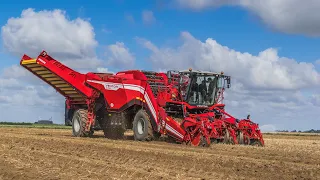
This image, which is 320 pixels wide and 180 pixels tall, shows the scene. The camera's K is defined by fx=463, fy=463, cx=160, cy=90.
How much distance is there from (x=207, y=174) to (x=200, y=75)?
10.2 meters

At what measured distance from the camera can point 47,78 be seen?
2325 centimetres

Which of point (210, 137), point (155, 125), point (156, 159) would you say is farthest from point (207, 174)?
point (155, 125)

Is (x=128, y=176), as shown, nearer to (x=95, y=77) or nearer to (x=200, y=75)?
(x=200, y=75)

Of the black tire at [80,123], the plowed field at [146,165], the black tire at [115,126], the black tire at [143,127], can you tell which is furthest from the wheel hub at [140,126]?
the plowed field at [146,165]

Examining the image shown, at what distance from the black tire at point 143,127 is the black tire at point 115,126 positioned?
1.43 m

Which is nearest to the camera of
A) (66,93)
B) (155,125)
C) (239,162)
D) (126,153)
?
(239,162)

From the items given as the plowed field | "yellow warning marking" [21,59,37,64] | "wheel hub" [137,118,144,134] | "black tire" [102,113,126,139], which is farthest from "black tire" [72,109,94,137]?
the plowed field

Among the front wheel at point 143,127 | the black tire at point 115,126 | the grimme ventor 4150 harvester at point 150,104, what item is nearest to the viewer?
the grimme ventor 4150 harvester at point 150,104

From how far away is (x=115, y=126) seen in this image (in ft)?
70.6

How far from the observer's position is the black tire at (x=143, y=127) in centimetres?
1886

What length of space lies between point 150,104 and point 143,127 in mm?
1108

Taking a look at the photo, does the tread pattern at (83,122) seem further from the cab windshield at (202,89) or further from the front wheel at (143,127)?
the cab windshield at (202,89)

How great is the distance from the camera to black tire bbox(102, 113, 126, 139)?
21188 millimetres

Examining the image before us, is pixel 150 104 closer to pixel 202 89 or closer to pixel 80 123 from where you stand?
pixel 202 89
